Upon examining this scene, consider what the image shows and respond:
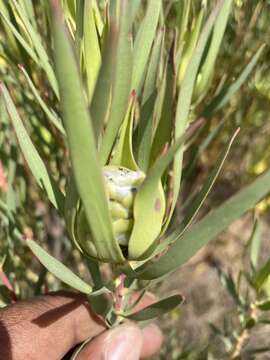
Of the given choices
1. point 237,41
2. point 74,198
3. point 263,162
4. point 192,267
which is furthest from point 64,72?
point 192,267

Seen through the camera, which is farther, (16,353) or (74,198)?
(16,353)

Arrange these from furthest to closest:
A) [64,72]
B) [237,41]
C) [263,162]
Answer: [263,162], [237,41], [64,72]

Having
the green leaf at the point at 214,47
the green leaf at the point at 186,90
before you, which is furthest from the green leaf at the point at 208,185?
the green leaf at the point at 214,47

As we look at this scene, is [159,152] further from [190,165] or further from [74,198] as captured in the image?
[190,165]

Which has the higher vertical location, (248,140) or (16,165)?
(16,165)

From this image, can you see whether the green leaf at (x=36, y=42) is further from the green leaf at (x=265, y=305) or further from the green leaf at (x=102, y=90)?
the green leaf at (x=265, y=305)

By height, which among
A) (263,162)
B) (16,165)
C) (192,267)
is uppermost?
(16,165)

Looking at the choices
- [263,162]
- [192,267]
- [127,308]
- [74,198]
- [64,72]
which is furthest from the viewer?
[192,267]
